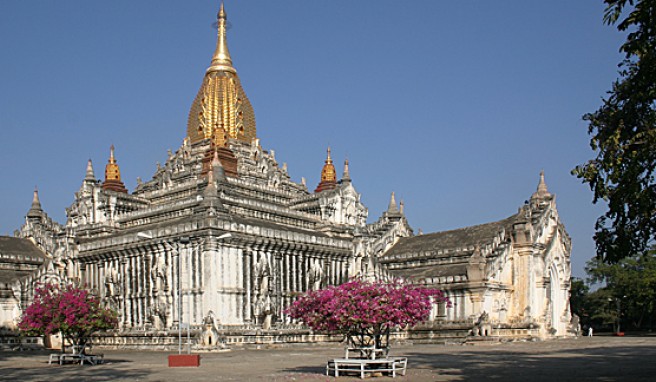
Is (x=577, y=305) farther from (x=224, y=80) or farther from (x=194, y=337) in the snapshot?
Result: (x=194, y=337)

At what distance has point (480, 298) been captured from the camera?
60.5 m

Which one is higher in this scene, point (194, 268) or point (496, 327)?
point (194, 268)

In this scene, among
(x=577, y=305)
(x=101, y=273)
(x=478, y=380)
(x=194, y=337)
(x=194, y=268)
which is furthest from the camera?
(x=577, y=305)

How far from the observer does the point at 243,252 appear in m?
60.1

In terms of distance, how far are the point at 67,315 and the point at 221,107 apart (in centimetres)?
4658

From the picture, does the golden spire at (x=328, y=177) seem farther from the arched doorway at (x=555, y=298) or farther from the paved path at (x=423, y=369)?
the paved path at (x=423, y=369)

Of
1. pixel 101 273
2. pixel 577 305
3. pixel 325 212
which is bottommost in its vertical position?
pixel 577 305

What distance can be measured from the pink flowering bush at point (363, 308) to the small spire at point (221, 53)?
193 feet

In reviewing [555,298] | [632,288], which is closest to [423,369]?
[555,298]

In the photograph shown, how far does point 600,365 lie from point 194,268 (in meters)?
32.8

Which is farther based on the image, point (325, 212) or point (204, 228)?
point (325, 212)

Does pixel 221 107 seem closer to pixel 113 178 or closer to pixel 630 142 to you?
pixel 113 178

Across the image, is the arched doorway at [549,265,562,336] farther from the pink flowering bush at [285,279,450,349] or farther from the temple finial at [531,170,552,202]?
the pink flowering bush at [285,279,450,349]

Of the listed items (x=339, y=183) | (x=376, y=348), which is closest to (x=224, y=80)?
(x=339, y=183)
